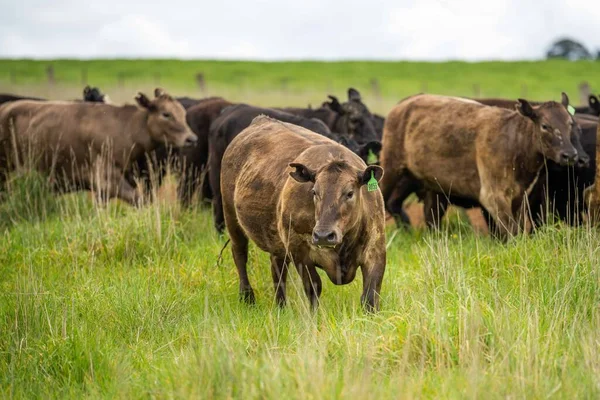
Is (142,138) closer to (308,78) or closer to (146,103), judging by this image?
(146,103)

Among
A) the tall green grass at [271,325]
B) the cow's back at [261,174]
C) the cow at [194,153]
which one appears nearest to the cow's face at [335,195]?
the tall green grass at [271,325]

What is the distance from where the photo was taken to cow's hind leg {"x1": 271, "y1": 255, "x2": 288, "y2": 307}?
745cm

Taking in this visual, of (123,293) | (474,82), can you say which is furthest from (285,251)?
(474,82)

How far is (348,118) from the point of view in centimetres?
1531

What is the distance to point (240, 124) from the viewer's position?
452 inches

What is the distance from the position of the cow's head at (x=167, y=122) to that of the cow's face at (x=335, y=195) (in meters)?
6.41

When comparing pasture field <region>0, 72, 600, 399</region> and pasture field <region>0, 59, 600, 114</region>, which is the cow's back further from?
pasture field <region>0, 59, 600, 114</region>

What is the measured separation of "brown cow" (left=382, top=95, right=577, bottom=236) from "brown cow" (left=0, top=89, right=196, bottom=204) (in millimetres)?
3025

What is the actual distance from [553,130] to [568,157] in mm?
391

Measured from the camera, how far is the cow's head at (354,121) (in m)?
15.2

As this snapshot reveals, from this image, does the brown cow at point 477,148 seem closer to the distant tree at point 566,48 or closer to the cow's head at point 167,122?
the cow's head at point 167,122

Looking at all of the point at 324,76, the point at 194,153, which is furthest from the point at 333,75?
the point at 194,153

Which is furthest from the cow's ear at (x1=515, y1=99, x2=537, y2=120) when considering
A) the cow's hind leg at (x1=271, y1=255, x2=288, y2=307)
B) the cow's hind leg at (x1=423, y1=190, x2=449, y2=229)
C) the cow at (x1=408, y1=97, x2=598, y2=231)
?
the cow's hind leg at (x1=271, y1=255, x2=288, y2=307)

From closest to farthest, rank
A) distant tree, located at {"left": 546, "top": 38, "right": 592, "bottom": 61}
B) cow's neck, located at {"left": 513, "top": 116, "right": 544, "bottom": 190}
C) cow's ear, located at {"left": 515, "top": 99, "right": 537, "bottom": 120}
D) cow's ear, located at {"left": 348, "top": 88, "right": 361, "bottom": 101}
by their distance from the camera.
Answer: cow's ear, located at {"left": 515, "top": 99, "right": 537, "bottom": 120}, cow's neck, located at {"left": 513, "top": 116, "right": 544, "bottom": 190}, cow's ear, located at {"left": 348, "top": 88, "right": 361, "bottom": 101}, distant tree, located at {"left": 546, "top": 38, "right": 592, "bottom": 61}
